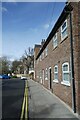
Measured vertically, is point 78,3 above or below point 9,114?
above

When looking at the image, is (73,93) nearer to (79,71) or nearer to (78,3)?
(79,71)

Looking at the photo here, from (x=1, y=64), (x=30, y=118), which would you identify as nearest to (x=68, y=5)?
(x=30, y=118)

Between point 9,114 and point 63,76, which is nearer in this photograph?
point 9,114

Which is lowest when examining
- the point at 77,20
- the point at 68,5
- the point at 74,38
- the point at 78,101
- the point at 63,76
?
the point at 78,101

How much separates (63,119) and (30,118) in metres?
1.42

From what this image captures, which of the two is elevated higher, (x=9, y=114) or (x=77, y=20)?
(x=77, y=20)

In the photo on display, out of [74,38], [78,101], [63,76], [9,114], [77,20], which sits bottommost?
[9,114]

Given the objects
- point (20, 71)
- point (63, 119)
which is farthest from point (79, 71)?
point (20, 71)

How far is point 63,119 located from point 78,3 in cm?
595

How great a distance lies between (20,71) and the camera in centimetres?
12025

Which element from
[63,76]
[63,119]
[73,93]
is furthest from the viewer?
[63,76]

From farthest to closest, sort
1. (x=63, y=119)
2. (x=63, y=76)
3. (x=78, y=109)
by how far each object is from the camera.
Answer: (x=63, y=76)
(x=78, y=109)
(x=63, y=119)

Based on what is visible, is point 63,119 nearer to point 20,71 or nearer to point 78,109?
point 78,109

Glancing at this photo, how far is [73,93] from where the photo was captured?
32.3 feet
